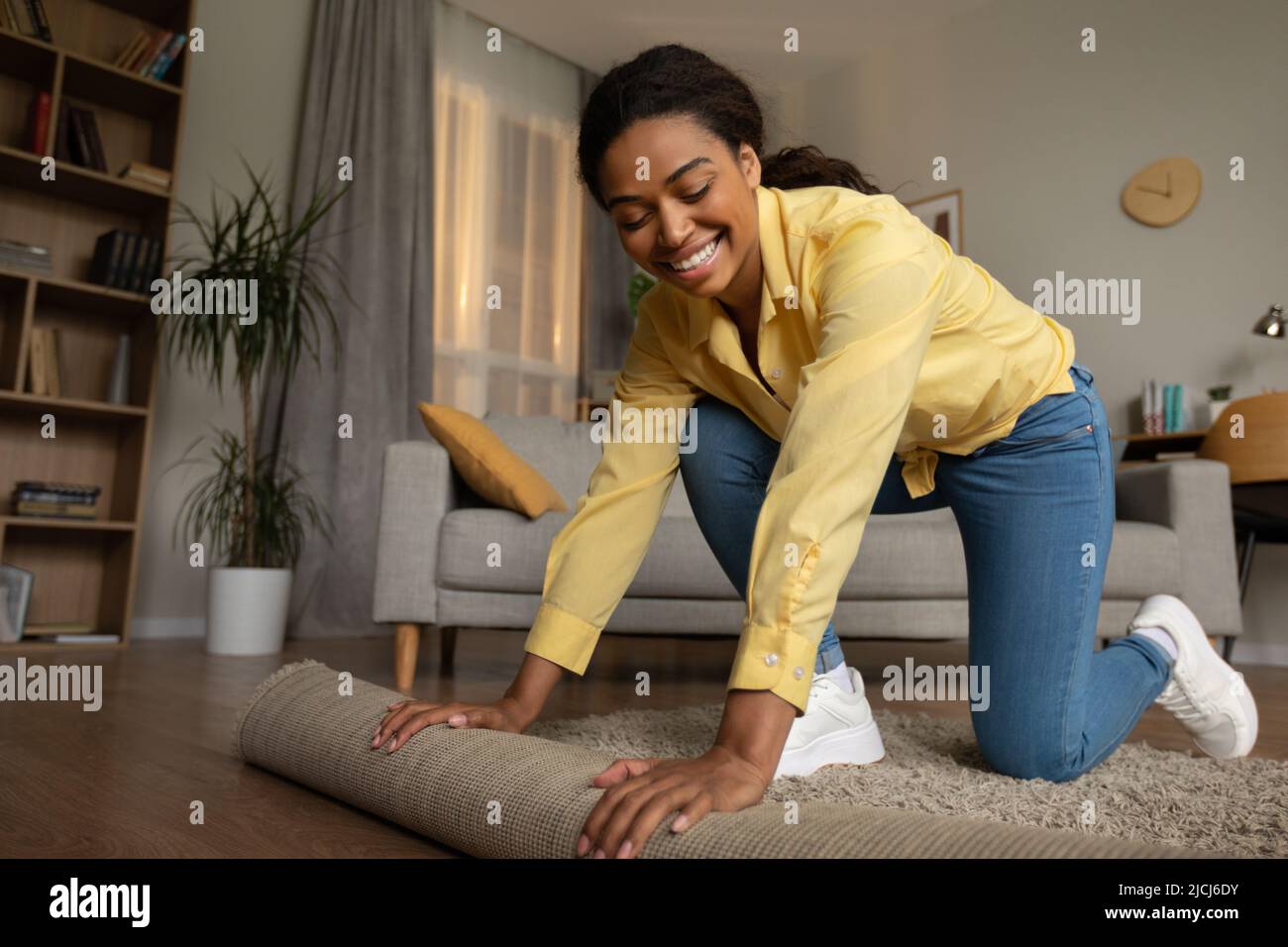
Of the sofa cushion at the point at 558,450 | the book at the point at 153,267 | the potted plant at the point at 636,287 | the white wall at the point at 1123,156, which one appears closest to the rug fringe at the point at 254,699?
the sofa cushion at the point at 558,450

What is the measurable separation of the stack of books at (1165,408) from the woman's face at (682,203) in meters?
3.18

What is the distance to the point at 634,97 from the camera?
3.08 feet

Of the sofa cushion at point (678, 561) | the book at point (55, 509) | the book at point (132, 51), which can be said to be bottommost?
the sofa cushion at point (678, 561)

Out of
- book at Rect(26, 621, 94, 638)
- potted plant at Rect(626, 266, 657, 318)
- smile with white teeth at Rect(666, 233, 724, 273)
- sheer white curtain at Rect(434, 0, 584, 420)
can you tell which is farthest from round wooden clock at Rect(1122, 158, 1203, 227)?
book at Rect(26, 621, 94, 638)

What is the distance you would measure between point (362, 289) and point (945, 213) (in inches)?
107

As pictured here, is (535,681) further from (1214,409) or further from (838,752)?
(1214,409)

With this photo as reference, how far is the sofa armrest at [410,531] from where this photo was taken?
7.32 ft

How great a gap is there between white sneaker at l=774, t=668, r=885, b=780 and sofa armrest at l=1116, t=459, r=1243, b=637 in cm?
150

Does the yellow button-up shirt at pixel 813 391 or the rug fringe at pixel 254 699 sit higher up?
the yellow button-up shirt at pixel 813 391

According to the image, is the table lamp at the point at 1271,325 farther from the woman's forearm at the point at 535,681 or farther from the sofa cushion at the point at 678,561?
the woman's forearm at the point at 535,681

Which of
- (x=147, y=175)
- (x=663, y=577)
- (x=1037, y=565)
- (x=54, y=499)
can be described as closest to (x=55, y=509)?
(x=54, y=499)

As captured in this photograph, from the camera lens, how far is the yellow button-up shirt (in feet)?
2.58
